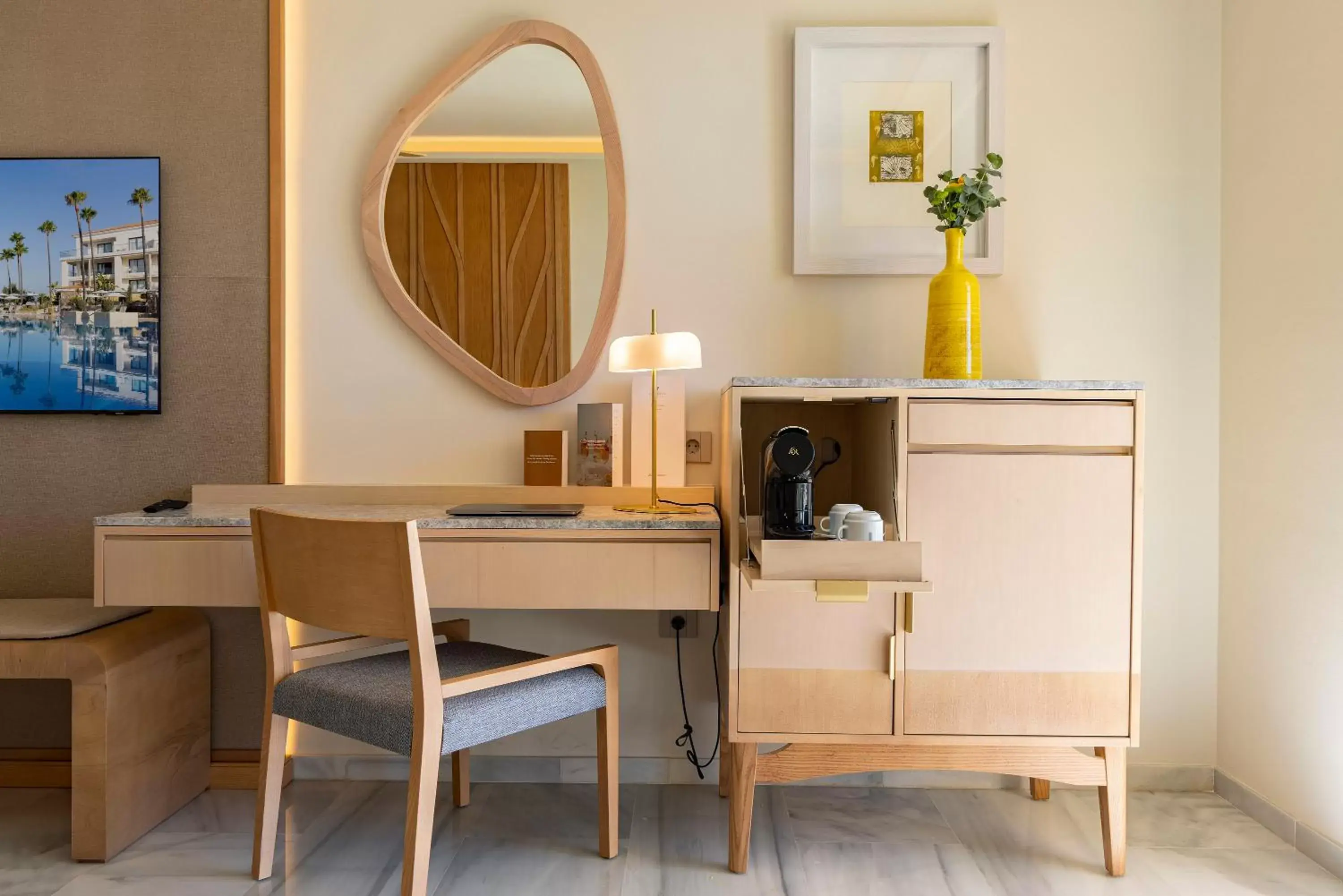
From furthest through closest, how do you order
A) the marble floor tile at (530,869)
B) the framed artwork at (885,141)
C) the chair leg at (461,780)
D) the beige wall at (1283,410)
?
the framed artwork at (885,141), the chair leg at (461,780), the beige wall at (1283,410), the marble floor tile at (530,869)

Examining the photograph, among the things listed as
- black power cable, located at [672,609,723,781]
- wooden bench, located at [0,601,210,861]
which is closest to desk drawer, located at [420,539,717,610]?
black power cable, located at [672,609,723,781]

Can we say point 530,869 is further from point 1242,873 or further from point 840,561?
point 1242,873

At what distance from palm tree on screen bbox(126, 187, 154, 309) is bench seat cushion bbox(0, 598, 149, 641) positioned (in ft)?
2.68

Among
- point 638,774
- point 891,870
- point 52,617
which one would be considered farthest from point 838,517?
point 52,617

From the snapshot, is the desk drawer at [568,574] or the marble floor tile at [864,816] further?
the marble floor tile at [864,816]

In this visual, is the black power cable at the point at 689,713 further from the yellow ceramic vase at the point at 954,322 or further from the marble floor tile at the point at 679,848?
the yellow ceramic vase at the point at 954,322

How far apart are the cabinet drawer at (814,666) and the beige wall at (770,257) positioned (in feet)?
1.72

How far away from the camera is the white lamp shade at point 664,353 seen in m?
Result: 2.04

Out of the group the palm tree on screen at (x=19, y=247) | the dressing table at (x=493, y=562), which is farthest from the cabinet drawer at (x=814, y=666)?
the palm tree on screen at (x=19, y=247)

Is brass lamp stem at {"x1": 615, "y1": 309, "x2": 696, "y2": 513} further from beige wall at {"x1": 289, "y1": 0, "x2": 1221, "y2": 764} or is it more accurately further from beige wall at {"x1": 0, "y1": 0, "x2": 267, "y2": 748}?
beige wall at {"x1": 0, "y1": 0, "x2": 267, "y2": 748}

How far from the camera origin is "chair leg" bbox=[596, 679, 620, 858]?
1.86 m

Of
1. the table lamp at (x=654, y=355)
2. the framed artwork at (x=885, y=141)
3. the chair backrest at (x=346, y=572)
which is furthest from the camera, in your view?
the framed artwork at (x=885, y=141)

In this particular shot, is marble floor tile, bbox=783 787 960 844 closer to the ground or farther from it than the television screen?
closer to the ground

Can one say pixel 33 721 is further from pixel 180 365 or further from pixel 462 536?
pixel 462 536
